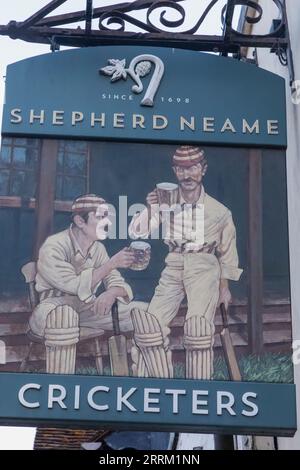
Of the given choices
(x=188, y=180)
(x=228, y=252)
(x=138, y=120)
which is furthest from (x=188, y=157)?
(x=228, y=252)

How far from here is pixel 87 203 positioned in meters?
6.95

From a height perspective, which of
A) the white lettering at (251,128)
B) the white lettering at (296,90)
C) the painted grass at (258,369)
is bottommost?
the painted grass at (258,369)

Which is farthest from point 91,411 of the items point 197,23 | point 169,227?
point 197,23

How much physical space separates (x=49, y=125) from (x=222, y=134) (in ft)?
3.99

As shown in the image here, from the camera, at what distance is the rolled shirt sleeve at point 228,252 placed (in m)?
6.77

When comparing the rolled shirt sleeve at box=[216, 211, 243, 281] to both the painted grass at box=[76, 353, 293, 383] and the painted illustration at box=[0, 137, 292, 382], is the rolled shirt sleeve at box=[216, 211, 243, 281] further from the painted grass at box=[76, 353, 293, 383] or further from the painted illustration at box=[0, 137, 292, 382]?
the painted grass at box=[76, 353, 293, 383]

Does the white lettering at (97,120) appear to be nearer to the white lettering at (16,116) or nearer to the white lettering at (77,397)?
the white lettering at (16,116)

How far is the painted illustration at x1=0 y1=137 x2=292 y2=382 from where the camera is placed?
646 centimetres

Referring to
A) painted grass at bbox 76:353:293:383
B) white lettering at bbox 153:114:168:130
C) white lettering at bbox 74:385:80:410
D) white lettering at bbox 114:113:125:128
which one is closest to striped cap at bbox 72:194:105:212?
white lettering at bbox 114:113:125:128

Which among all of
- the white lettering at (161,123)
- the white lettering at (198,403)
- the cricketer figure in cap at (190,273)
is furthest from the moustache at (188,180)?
the white lettering at (198,403)

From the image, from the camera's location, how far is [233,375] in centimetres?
638

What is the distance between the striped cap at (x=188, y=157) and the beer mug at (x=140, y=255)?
705 mm
